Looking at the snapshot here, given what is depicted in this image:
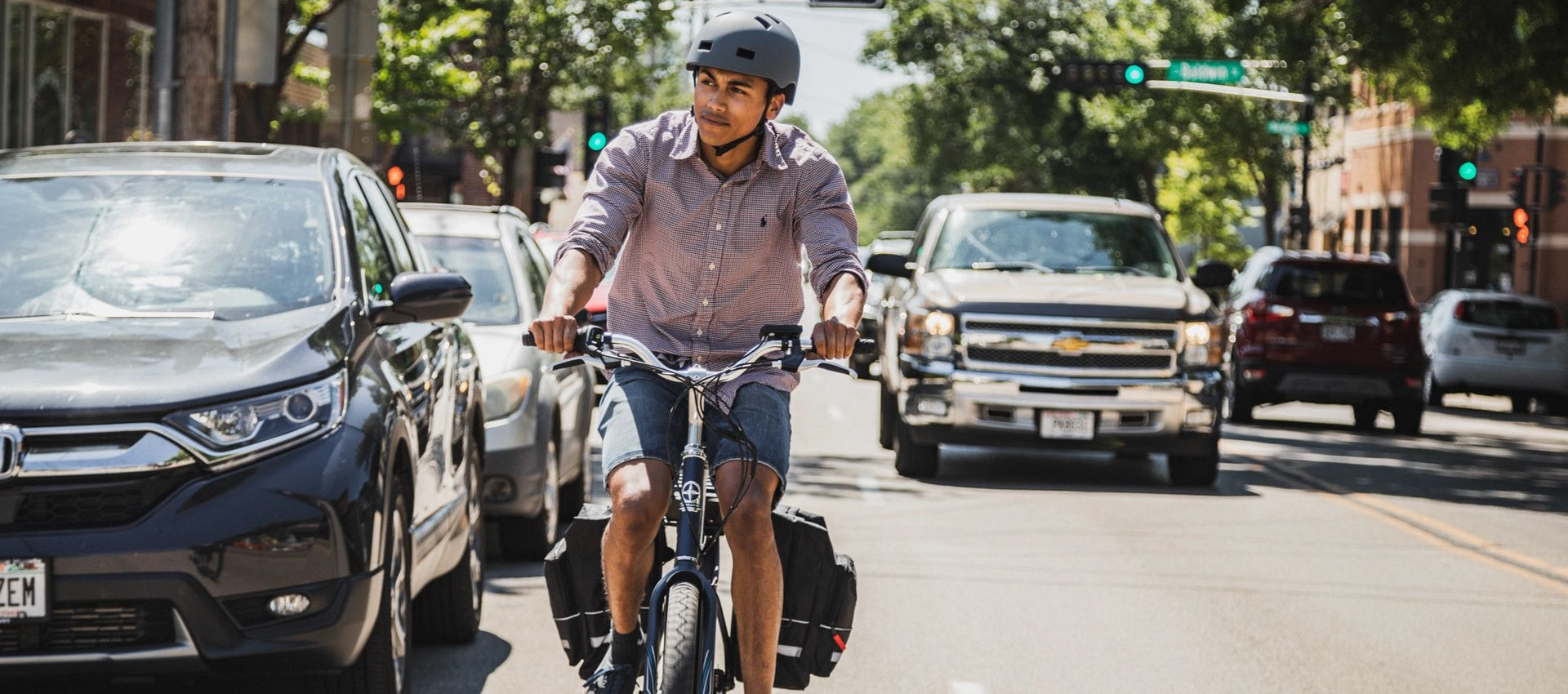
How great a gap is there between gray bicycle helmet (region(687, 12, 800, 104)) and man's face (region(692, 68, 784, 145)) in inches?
1.9

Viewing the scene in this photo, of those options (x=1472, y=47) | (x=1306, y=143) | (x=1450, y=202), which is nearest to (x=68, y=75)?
(x=1472, y=47)

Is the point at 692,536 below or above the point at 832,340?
below

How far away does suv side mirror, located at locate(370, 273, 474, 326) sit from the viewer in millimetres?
6438

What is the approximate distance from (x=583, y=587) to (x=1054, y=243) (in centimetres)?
1042

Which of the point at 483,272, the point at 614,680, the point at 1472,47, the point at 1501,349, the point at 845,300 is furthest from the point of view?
the point at 1501,349

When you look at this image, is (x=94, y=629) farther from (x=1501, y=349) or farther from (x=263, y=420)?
(x=1501, y=349)

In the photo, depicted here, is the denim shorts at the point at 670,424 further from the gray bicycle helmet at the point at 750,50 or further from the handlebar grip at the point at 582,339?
the gray bicycle helmet at the point at 750,50

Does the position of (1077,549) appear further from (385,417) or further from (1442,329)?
(1442,329)

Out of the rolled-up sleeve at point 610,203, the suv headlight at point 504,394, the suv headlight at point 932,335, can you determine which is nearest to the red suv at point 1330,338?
the suv headlight at point 932,335

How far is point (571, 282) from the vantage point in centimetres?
488

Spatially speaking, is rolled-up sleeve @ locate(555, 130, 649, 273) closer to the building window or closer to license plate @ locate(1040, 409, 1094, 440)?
license plate @ locate(1040, 409, 1094, 440)

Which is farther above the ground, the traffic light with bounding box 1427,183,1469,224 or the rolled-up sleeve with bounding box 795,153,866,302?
the traffic light with bounding box 1427,183,1469,224

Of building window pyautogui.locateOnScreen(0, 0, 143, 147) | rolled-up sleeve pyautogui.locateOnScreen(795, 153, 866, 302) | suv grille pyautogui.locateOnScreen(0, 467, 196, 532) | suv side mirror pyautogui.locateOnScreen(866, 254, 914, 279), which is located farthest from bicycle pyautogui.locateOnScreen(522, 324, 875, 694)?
building window pyautogui.locateOnScreen(0, 0, 143, 147)

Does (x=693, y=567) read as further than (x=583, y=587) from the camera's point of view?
No
